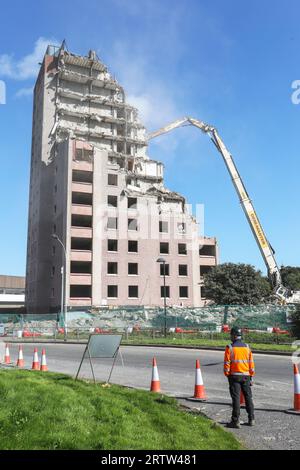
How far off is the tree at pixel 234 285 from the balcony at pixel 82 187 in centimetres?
2017

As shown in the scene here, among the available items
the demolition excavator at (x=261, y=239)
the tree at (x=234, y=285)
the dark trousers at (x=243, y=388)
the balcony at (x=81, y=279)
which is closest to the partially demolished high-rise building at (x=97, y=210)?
the balcony at (x=81, y=279)

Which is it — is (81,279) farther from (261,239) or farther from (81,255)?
(261,239)

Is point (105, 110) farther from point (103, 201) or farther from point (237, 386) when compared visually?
point (237, 386)

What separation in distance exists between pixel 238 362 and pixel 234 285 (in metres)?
47.5

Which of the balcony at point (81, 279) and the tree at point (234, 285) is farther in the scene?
the balcony at point (81, 279)

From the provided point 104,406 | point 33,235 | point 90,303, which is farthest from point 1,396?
point 33,235

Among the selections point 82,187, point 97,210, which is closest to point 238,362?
point 97,210

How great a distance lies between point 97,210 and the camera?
202 feet

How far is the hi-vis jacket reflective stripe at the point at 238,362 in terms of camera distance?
7.48m

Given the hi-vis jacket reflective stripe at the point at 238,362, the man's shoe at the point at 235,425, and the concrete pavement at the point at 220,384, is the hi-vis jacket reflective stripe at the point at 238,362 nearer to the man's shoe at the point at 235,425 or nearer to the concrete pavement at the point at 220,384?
the man's shoe at the point at 235,425

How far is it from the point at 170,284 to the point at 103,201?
15503 millimetres

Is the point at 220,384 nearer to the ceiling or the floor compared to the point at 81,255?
nearer to the floor

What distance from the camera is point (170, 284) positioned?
6538 centimetres

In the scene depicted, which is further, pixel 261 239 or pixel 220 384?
pixel 261 239
